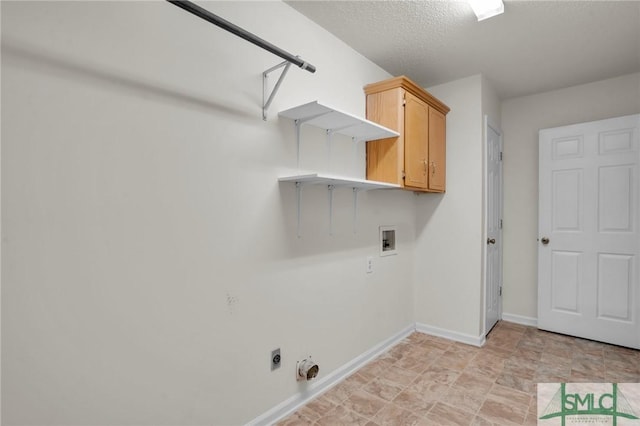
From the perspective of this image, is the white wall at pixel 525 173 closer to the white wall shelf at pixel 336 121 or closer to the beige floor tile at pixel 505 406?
the beige floor tile at pixel 505 406

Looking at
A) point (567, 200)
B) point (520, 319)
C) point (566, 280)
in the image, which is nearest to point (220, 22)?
point (567, 200)

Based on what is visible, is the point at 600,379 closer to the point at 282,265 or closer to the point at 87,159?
the point at 282,265

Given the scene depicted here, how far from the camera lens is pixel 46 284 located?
108 cm

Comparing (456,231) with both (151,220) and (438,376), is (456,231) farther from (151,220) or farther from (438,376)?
(151,220)

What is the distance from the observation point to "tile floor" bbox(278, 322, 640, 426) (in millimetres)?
1912

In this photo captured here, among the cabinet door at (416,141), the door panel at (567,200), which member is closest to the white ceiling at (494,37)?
the cabinet door at (416,141)

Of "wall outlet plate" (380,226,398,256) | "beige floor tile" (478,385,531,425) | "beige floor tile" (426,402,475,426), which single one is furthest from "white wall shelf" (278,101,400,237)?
"beige floor tile" (478,385,531,425)

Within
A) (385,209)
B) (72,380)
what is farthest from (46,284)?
(385,209)

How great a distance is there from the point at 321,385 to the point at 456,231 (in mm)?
1832

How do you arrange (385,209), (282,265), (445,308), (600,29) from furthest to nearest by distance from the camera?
(445,308), (385,209), (600,29), (282,265)

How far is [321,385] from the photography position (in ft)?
7.08

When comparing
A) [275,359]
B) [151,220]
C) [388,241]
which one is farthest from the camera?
[388,241]

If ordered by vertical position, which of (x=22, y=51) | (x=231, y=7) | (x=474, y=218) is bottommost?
(x=474, y=218)

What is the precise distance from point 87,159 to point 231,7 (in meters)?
1.04
